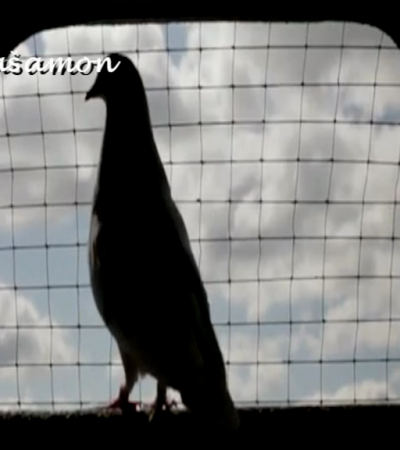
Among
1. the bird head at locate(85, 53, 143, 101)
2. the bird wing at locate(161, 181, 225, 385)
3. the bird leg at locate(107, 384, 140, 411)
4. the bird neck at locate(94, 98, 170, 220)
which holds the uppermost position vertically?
the bird head at locate(85, 53, 143, 101)

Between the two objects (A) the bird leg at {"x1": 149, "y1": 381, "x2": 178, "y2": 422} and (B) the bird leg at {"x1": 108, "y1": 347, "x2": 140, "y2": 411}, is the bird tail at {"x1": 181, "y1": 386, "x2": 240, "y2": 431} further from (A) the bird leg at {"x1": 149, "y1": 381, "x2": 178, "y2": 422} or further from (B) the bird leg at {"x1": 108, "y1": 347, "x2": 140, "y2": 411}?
(B) the bird leg at {"x1": 108, "y1": 347, "x2": 140, "y2": 411}

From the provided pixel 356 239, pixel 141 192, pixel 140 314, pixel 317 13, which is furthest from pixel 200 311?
pixel 317 13

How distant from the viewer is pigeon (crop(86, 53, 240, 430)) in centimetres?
181

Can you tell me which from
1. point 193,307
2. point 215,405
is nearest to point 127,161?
point 193,307

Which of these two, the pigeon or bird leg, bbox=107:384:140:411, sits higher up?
the pigeon

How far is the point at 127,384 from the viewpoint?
6.48 ft

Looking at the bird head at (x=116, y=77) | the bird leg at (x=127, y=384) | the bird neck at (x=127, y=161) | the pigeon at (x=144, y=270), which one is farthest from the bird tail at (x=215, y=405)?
the bird head at (x=116, y=77)

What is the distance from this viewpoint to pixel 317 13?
223 cm

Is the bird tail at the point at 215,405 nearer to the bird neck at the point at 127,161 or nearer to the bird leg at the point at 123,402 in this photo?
the bird leg at the point at 123,402

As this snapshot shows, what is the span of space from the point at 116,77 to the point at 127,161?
0.18 metres

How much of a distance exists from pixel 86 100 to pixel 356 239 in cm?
61

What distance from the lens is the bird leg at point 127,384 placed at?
194cm

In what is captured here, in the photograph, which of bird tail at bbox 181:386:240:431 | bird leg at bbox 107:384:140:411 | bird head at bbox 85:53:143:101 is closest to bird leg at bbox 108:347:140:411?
bird leg at bbox 107:384:140:411

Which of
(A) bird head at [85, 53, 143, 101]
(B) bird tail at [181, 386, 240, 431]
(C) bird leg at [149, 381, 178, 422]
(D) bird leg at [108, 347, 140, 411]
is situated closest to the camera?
(B) bird tail at [181, 386, 240, 431]
